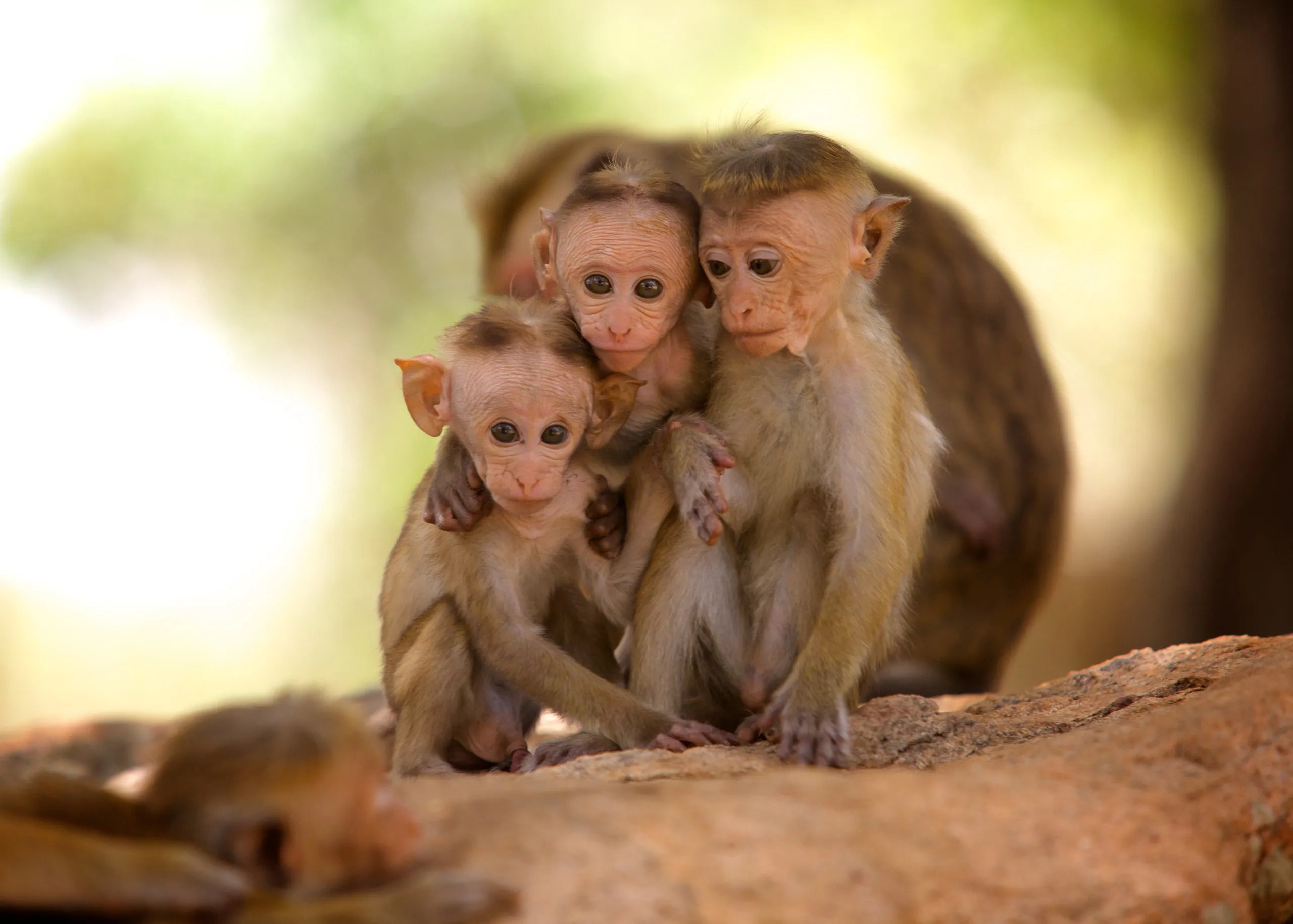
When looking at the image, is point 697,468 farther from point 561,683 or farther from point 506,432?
point 561,683

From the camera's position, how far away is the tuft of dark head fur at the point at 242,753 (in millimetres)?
2586

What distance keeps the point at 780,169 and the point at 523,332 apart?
78 cm

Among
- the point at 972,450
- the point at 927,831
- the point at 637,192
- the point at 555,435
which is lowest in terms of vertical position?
the point at 972,450

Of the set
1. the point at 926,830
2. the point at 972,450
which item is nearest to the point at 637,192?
the point at 926,830

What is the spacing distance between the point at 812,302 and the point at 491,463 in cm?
92

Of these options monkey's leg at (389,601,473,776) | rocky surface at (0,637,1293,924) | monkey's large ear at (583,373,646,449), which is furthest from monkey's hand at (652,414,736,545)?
monkey's leg at (389,601,473,776)

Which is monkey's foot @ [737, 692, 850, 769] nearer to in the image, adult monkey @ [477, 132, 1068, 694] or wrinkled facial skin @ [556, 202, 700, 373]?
wrinkled facial skin @ [556, 202, 700, 373]

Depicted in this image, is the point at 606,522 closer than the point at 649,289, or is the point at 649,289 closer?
the point at 649,289

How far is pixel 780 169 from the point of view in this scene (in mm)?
3814

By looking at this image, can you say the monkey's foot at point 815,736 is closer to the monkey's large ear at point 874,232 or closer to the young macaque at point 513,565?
the young macaque at point 513,565

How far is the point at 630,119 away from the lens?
1277 centimetres

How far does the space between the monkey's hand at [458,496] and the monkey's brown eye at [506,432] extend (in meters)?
0.22

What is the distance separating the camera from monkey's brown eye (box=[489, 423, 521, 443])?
385cm

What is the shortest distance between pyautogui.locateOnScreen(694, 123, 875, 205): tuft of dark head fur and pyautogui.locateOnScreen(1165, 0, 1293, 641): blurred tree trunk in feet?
Answer: 19.5
